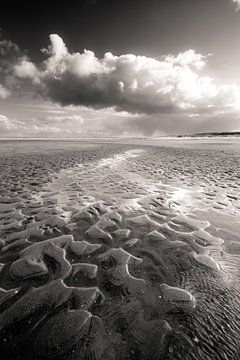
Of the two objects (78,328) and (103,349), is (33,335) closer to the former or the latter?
(78,328)

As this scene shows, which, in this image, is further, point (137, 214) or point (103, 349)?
point (137, 214)

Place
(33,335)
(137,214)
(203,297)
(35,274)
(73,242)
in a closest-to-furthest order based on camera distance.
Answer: (33,335) → (203,297) → (35,274) → (73,242) → (137,214)

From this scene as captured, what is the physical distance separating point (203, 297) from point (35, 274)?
2.86m

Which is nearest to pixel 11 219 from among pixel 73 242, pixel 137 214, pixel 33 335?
pixel 73 242

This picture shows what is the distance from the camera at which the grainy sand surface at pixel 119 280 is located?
254cm

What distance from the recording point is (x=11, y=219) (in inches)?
248

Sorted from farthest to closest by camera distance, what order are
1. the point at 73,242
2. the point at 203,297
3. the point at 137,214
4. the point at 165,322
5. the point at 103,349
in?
the point at 137,214 → the point at 73,242 → the point at 203,297 → the point at 165,322 → the point at 103,349

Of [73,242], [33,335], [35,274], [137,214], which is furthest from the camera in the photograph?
[137,214]

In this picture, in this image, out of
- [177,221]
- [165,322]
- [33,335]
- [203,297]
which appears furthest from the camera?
[177,221]

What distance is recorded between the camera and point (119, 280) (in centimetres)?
368

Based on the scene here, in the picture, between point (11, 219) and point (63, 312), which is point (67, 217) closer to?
point (11, 219)

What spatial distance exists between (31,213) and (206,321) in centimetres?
571

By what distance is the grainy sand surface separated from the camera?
254cm

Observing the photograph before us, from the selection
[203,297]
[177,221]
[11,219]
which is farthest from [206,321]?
[11,219]
